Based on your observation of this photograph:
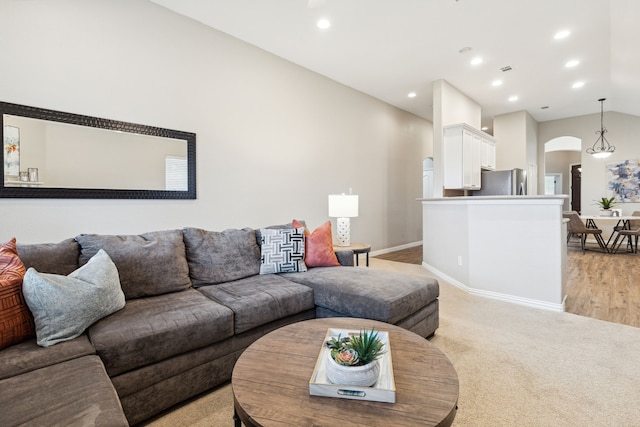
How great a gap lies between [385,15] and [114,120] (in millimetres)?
2940

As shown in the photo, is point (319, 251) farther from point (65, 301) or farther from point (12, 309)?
point (12, 309)

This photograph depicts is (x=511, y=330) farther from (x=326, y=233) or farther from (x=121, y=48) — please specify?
(x=121, y=48)

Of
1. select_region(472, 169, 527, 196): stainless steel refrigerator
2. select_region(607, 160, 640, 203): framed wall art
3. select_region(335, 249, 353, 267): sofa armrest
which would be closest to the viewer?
select_region(335, 249, 353, 267): sofa armrest

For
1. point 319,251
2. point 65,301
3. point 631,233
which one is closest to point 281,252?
point 319,251

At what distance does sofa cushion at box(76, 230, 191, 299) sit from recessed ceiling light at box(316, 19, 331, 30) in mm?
2797

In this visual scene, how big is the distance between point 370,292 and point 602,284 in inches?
148

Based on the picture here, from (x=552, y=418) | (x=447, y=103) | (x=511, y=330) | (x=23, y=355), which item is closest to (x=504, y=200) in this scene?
(x=511, y=330)

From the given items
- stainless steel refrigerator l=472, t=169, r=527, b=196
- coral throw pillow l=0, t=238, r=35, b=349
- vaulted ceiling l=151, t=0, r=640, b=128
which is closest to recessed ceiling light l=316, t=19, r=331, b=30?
vaulted ceiling l=151, t=0, r=640, b=128

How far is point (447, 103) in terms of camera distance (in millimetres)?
5277

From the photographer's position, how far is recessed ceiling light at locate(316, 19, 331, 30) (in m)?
3.46

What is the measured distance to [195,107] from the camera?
131 inches

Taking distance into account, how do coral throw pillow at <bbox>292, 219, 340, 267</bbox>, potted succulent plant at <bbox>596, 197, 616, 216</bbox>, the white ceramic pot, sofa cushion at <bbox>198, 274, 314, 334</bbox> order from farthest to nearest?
potted succulent plant at <bbox>596, 197, 616, 216</bbox> < coral throw pillow at <bbox>292, 219, 340, 267</bbox> < sofa cushion at <bbox>198, 274, 314, 334</bbox> < the white ceramic pot

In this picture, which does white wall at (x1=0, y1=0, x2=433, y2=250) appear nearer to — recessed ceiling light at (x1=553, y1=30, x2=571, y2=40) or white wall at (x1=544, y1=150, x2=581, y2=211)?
recessed ceiling light at (x1=553, y1=30, x2=571, y2=40)

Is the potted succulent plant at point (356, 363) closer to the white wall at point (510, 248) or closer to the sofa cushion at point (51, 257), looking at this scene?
the sofa cushion at point (51, 257)
